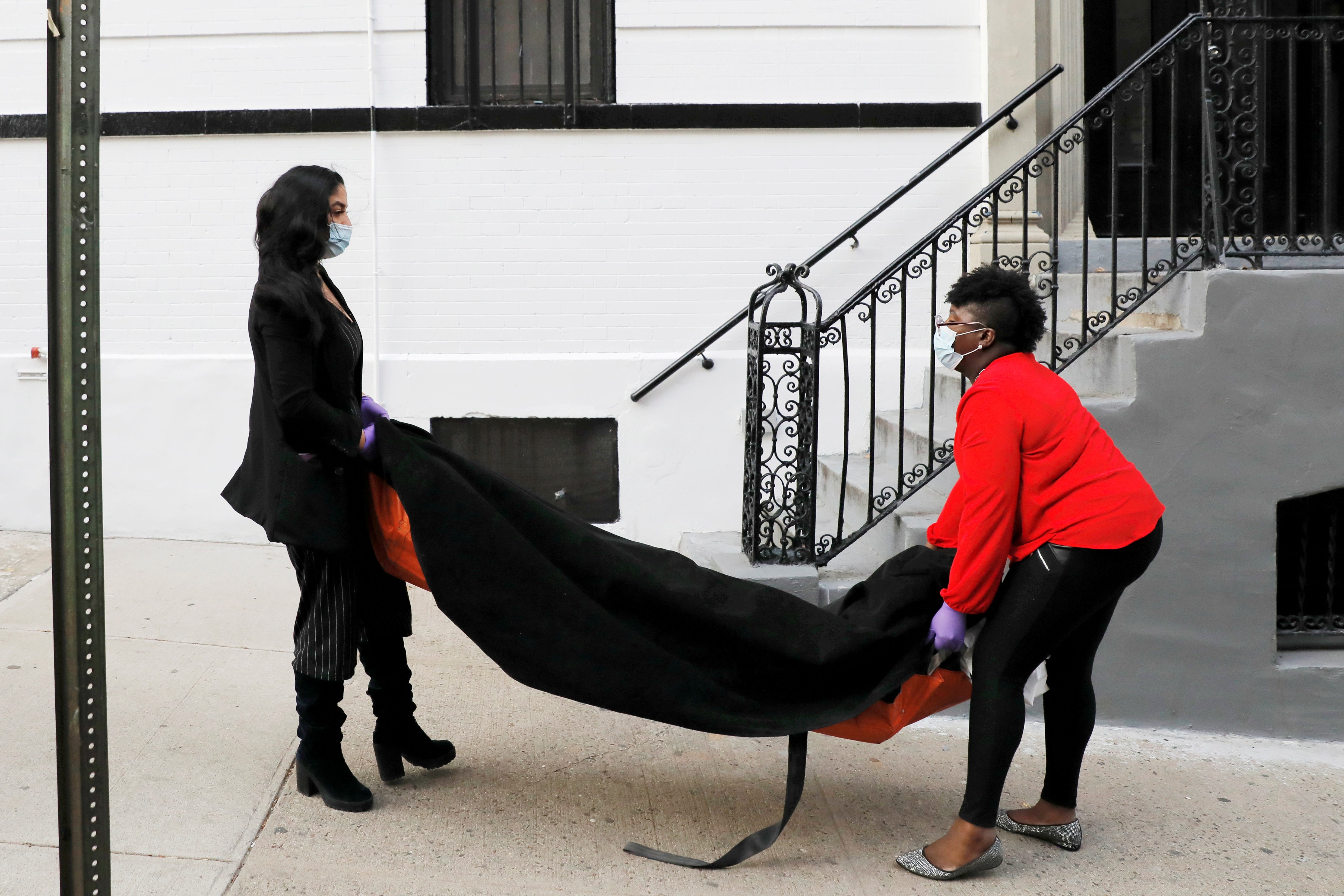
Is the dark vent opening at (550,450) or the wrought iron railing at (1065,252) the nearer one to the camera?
the wrought iron railing at (1065,252)

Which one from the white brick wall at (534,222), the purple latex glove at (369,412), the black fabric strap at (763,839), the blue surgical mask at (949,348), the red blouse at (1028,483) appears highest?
Answer: the white brick wall at (534,222)

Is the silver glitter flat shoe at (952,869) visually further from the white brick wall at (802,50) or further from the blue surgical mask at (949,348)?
the white brick wall at (802,50)

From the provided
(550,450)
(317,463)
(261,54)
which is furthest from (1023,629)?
(261,54)

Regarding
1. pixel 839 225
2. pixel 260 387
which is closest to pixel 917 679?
pixel 260 387

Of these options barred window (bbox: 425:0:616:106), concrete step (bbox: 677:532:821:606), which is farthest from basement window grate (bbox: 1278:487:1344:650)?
barred window (bbox: 425:0:616:106)

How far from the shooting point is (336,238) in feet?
11.6

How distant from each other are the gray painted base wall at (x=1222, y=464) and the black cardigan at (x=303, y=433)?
9.54 ft

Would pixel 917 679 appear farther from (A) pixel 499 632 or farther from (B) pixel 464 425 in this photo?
(B) pixel 464 425

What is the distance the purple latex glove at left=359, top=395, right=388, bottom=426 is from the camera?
12.0 ft

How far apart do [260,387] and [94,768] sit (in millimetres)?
1635

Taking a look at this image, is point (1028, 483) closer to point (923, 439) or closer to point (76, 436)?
point (923, 439)

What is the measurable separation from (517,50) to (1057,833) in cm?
533

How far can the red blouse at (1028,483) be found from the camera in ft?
10.6

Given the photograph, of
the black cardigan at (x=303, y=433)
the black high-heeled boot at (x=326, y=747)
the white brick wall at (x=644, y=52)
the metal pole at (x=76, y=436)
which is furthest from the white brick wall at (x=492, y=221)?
the metal pole at (x=76, y=436)
